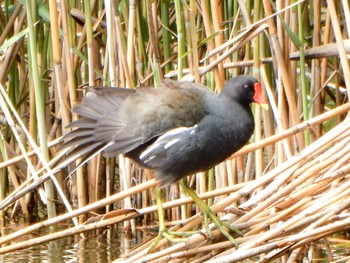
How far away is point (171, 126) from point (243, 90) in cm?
29

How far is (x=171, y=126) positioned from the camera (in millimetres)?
3232

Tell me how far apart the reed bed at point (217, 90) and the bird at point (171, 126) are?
12cm

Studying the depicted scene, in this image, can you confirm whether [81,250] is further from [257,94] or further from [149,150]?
[257,94]

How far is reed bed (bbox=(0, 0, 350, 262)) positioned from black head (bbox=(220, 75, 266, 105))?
158 mm

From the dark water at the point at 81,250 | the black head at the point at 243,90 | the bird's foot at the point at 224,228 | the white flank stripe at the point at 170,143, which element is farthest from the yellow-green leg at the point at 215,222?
the dark water at the point at 81,250

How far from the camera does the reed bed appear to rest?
298 centimetres

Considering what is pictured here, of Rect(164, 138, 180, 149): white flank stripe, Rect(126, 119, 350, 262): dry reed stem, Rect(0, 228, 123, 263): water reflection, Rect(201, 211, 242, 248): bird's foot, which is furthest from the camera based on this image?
Rect(0, 228, 123, 263): water reflection

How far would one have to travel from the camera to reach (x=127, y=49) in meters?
3.89

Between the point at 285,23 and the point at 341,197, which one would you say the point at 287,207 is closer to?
the point at 341,197

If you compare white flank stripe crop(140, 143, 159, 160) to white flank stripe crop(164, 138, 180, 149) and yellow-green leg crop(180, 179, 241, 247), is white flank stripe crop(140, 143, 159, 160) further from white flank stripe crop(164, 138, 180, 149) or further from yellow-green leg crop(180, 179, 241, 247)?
yellow-green leg crop(180, 179, 241, 247)

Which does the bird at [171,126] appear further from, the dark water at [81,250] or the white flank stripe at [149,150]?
the dark water at [81,250]

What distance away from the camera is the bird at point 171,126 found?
320cm

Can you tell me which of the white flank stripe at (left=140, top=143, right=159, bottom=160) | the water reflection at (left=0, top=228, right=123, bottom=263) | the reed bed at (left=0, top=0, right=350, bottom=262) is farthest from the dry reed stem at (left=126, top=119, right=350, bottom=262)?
the water reflection at (left=0, top=228, right=123, bottom=263)

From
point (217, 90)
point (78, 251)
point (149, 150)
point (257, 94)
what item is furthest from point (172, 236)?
point (78, 251)
